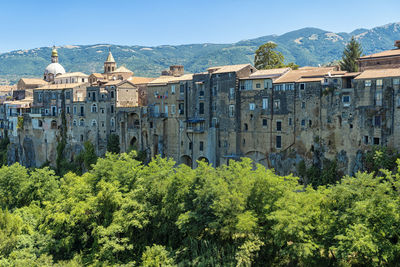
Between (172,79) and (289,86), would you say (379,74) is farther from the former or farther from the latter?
(172,79)

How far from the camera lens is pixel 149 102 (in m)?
66.4

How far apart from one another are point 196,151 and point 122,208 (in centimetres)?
2065

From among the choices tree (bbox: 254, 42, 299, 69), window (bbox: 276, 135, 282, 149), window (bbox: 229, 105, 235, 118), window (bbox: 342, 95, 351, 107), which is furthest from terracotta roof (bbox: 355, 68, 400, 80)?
tree (bbox: 254, 42, 299, 69)

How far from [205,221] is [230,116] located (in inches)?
860

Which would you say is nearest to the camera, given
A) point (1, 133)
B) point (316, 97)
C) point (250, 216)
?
point (250, 216)

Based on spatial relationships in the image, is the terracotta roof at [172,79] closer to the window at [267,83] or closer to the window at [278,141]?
the window at [267,83]

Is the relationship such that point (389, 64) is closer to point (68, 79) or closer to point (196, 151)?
point (196, 151)

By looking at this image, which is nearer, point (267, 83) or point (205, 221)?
point (205, 221)

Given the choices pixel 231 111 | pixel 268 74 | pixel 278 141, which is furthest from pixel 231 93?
pixel 278 141

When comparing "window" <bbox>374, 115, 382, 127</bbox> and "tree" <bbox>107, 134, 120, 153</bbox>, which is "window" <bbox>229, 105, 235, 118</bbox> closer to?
"window" <bbox>374, 115, 382, 127</bbox>

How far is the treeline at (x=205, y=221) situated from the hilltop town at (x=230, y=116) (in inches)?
362

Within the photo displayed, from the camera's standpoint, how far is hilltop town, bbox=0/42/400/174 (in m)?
44.4

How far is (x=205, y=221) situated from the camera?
120 feet

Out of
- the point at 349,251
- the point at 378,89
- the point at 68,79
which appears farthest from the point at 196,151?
the point at 68,79
